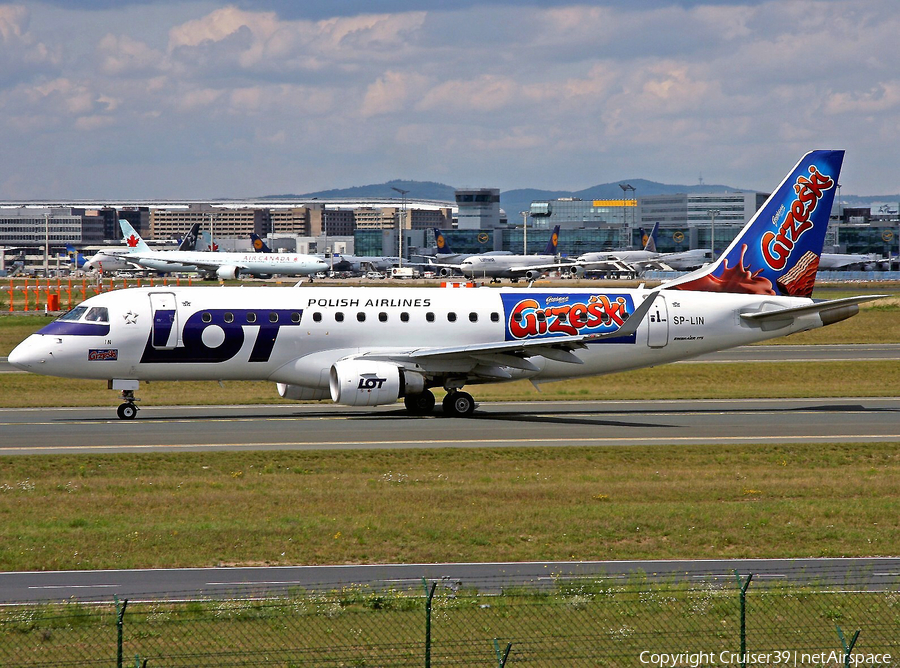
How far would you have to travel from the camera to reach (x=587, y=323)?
38.9 m


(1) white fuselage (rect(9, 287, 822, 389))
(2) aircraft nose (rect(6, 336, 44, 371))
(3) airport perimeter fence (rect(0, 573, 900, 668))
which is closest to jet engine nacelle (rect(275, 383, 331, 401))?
(1) white fuselage (rect(9, 287, 822, 389))

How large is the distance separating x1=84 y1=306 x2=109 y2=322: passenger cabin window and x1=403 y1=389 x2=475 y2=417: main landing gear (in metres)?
10.7

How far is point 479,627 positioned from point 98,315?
2454cm

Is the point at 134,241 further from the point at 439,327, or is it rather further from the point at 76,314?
the point at 439,327

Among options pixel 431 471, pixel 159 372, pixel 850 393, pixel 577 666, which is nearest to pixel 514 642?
pixel 577 666

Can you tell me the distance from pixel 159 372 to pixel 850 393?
28203 millimetres

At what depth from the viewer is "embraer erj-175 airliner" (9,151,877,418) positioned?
35156 millimetres

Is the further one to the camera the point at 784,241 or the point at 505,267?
the point at 505,267

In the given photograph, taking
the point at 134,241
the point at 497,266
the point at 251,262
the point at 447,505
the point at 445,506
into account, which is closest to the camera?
the point at 445,506

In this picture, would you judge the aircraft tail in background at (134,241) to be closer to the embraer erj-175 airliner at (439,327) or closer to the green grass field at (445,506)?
the embraer erj-175 airliner at (439,327)

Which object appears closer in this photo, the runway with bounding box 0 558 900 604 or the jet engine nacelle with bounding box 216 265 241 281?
the runway with bounding box 0 558 900 604

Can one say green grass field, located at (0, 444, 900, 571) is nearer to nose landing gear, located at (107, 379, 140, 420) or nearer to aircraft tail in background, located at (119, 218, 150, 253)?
nose landing gear, located at (107, 379, 140, 420)

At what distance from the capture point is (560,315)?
38750 mm

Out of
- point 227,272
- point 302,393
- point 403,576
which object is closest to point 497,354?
point 302,393
